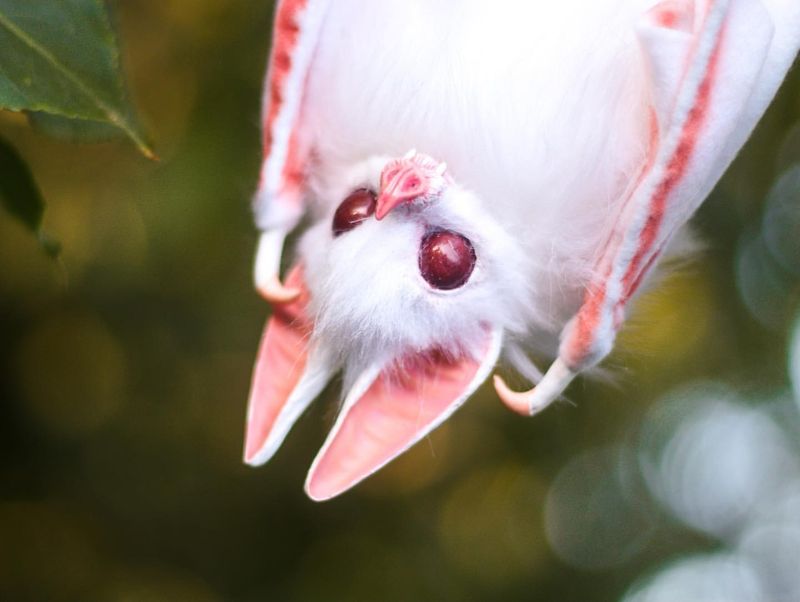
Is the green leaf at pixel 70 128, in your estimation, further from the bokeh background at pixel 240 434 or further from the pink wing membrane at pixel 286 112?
the bokeh background at pixel 240 434

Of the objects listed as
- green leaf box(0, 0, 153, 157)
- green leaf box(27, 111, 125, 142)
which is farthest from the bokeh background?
green leaf box(0, 0, 153, 157)

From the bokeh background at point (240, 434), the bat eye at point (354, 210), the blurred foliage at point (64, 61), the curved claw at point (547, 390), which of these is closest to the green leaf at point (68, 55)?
the blurred foliage at point (64, 61)

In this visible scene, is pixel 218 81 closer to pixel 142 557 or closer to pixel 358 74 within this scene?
pixel 358 74

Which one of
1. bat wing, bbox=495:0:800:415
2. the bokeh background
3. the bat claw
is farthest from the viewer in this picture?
the bokeh background

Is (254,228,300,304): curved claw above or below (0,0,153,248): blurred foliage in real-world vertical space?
below

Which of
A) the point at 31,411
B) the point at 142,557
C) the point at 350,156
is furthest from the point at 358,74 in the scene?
the point at 142,557

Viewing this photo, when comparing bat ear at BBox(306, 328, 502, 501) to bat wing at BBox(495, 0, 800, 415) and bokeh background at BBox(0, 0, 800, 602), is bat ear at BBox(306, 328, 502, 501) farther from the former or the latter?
bokeh background at BBox(0, 0, 800, 602)
